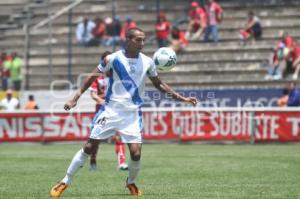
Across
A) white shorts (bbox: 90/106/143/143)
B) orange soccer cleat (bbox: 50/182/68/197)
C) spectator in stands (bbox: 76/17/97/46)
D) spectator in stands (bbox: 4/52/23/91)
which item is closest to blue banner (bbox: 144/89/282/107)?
spectator in stands (bbox: 76/17/97/46)

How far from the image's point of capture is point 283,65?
33312 mm

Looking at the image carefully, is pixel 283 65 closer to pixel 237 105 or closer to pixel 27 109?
pixel 237 105

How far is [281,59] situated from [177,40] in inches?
186

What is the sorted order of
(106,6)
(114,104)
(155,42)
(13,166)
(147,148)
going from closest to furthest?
1. (114,104)
2. (13,166)
3. (147,148)
4. (155,42)
5. (106,6)

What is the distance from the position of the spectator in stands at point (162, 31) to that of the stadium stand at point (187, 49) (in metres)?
0.55

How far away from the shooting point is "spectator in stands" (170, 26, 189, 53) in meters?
35.6

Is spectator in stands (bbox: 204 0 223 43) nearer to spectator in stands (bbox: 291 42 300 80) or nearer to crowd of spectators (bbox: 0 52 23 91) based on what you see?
spectator in stands (bbox: 291 42 300 80)

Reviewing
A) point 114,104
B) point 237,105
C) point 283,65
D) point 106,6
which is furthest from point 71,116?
point 114,104

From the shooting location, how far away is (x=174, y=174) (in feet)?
57.0

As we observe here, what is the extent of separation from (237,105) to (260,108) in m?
2.67

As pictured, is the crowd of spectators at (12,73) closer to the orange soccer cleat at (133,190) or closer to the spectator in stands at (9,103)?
the spectator in stands at (9,103)

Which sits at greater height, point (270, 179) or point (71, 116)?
point (270, 179)

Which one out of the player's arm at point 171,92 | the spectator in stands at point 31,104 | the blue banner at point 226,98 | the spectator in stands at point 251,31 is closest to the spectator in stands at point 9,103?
the spectator in stands at point 31,104

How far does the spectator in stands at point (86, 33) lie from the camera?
38188 mm
